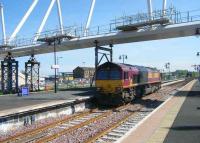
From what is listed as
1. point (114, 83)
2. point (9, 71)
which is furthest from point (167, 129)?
point (9, 71)

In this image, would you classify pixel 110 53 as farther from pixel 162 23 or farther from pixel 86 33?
pixel 162 23

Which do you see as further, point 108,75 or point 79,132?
point 108,75

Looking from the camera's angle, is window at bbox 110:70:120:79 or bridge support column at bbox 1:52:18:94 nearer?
window at bbox 110:70:120:79

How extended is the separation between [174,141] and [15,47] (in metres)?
39.0

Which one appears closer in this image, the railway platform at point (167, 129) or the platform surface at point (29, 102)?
the railway platform at point (167, 129)

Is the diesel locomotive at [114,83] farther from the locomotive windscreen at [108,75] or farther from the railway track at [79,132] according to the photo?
the railway track at [79,132]

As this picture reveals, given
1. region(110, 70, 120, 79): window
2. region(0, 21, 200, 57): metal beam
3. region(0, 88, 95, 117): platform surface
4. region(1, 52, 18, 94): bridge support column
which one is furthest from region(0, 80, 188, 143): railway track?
region(1, 52, 18, 94): bridge support column

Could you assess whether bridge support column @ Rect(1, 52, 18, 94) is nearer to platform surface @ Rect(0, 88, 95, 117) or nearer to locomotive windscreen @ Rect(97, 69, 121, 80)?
platform surface @ Rect(0, 88, 95, 117)

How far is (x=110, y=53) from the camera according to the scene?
4481 centimetres

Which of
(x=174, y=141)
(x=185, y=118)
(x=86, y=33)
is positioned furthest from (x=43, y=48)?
(x=174, y=141)

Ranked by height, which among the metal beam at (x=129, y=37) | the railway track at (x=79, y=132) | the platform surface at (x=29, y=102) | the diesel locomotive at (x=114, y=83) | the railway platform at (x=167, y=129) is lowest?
the railway track at (x=79, y=132)

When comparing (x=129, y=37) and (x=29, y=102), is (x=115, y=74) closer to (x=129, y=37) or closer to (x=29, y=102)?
(x=29, y=102)

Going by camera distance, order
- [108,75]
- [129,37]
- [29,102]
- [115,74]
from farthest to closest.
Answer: [129,37]
[108,75]
[115,74]
[29,102]

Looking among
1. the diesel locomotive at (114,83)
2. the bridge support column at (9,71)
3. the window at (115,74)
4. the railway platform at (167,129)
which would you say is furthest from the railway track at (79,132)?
the bridge support column at (9,71)
